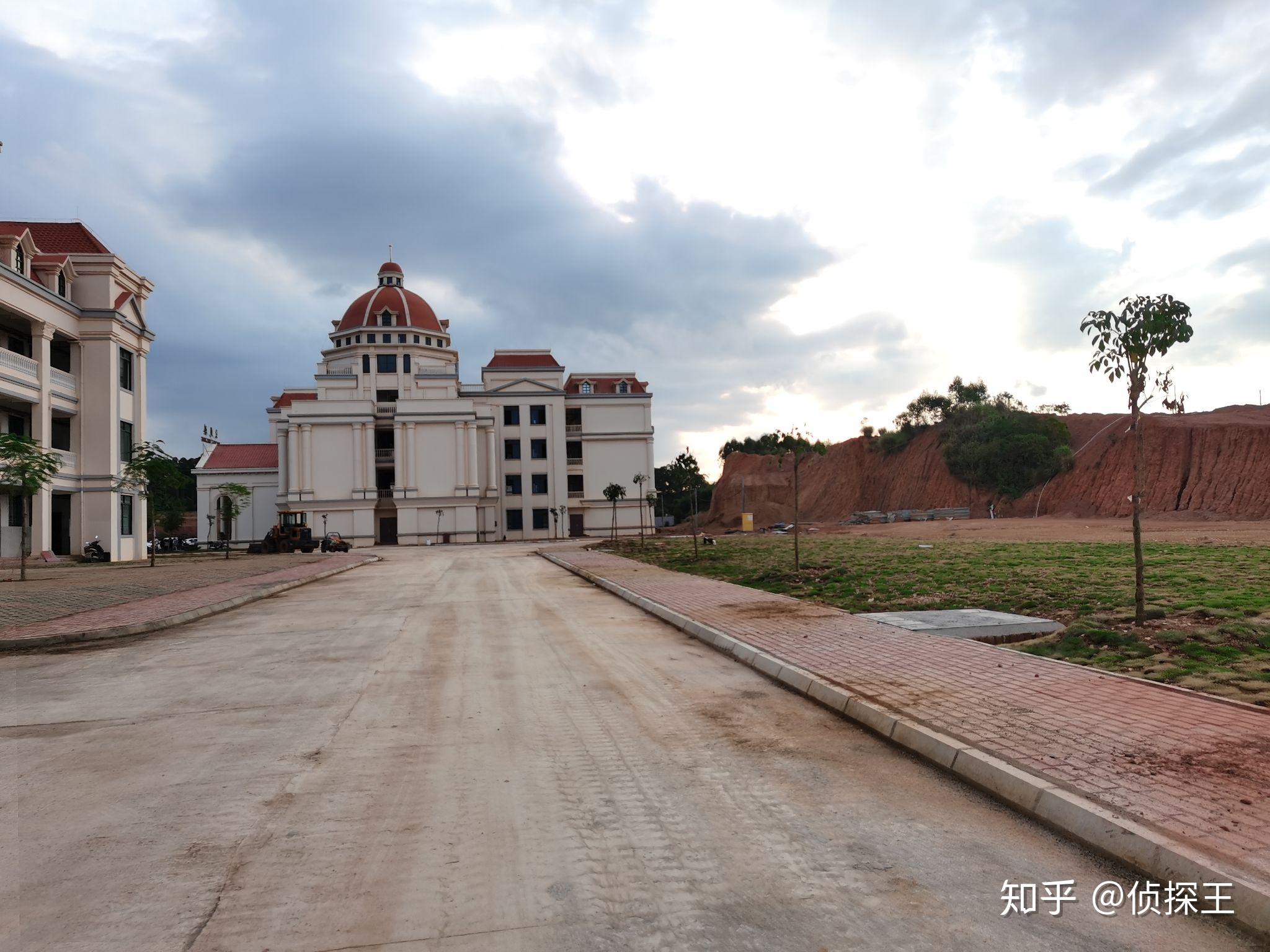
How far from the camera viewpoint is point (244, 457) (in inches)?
2884

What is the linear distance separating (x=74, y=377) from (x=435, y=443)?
28.1m

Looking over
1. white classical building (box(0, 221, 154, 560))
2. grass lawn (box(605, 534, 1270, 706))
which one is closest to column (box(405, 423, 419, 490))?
white classical building (box(0, 221, 154, 560))

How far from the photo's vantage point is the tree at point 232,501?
54.4 m

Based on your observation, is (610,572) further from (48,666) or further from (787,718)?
(787,718)

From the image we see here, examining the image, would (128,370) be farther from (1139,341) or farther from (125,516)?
(1139,341)

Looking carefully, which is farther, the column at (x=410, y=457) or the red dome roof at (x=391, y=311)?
the red dome roof at (x=391, y=311)

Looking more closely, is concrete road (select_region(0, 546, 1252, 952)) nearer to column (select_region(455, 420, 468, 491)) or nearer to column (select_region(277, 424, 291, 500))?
column (select_region(455, 420, 468, 491))

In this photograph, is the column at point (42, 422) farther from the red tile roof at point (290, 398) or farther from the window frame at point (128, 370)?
the red tile roof at point (290, 398)

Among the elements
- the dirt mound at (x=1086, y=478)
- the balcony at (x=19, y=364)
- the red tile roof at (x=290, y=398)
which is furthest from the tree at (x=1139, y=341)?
the red tile roof at (x=290, y=398)

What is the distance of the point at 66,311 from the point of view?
129 ft

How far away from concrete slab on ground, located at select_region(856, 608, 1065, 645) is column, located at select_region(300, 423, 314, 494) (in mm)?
60179

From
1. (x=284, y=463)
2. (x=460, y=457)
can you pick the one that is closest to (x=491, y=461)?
(x=460, y=457)

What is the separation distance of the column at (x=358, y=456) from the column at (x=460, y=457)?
751 cm

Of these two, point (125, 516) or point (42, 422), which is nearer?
point (42, 422)
